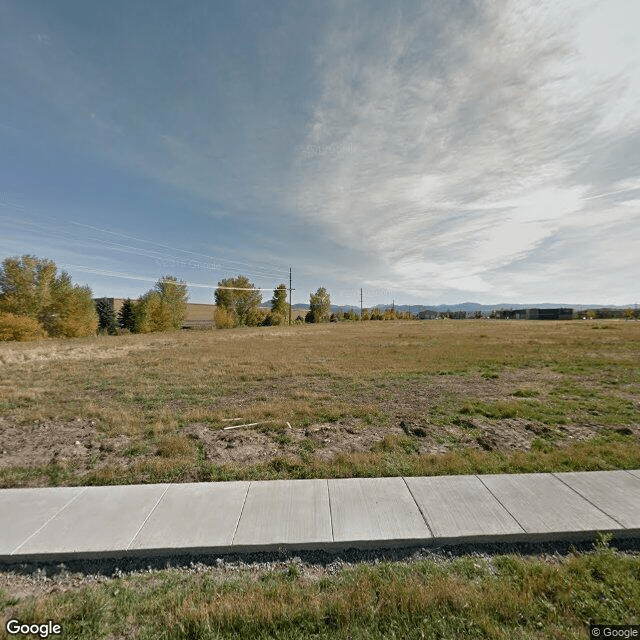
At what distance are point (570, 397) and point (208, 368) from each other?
1420cm

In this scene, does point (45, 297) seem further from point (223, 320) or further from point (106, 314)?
point (223, 320)

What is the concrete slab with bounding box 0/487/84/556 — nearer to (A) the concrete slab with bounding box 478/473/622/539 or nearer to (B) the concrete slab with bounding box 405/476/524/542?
(B) the concrete slab with bounding box 405/476/524/542

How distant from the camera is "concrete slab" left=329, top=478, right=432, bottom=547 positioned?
325 centimetres

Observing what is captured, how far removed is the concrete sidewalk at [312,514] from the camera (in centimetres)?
321

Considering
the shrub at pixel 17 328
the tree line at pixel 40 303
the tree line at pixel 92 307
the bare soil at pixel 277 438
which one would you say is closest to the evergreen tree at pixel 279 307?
the tree line at pixel 92 307

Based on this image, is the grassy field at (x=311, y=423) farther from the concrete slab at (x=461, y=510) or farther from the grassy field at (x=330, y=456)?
the concrete slab at (x=461, y=510)

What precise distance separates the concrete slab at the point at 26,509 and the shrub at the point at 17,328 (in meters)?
45.4

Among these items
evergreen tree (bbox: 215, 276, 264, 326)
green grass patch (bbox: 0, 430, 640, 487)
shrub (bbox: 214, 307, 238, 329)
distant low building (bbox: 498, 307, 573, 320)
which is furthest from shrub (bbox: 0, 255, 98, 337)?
distant low building (bbox: 498, 307, 573, 320)

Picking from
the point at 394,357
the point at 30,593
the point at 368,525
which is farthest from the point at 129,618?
the point at 394,357

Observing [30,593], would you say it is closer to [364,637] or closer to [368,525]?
[364,637]

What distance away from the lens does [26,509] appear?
3783mm

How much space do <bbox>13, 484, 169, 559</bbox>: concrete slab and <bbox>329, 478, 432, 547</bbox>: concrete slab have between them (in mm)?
2370

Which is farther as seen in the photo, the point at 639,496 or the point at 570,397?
the point at 570,397

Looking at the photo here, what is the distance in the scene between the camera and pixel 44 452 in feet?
18.2
